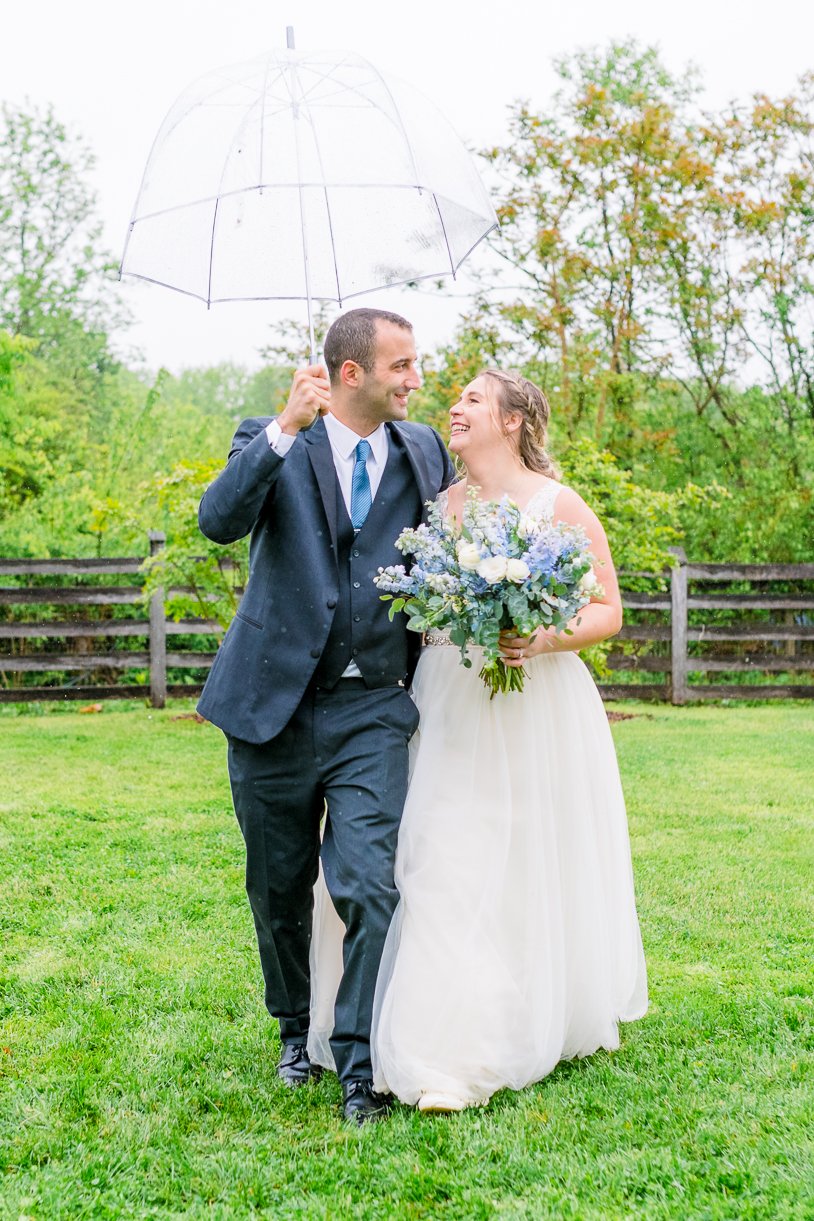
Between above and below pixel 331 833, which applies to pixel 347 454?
above

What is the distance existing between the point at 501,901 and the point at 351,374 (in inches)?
64.6

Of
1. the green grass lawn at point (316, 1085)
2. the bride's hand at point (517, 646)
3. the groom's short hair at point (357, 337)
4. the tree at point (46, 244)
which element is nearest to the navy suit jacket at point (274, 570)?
the groom's short hair at point (357, 337)

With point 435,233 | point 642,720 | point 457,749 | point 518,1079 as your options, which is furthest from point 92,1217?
point 642,720

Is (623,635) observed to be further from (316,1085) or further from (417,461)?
(316,1085)

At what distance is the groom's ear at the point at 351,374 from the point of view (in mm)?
3814

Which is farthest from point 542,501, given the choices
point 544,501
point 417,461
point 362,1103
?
point 362,1103

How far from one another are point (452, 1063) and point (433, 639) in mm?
1275

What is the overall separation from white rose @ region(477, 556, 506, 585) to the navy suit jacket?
0.47 meters

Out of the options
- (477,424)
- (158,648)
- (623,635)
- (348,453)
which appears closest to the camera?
(348,453)

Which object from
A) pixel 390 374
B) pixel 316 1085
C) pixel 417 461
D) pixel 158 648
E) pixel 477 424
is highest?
pixel 390 374

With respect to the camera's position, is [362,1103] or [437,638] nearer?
[362,1103]

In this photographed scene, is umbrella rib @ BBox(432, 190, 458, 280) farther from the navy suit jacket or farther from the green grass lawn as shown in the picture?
the green grass lawn

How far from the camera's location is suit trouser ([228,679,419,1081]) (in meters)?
3.56

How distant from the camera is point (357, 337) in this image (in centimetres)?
380
